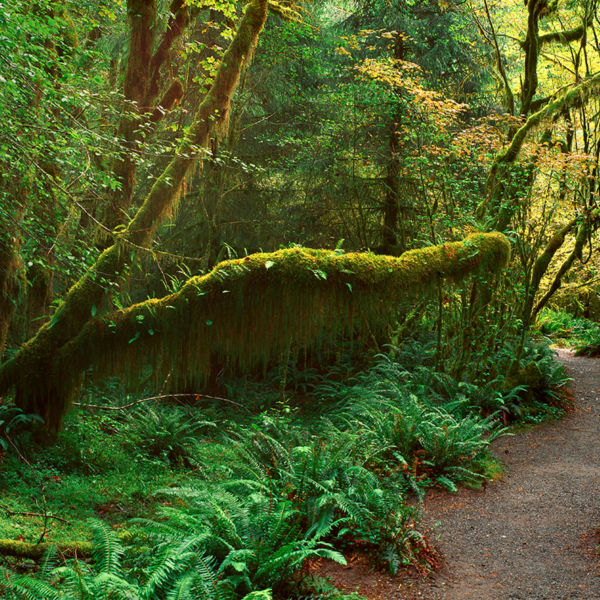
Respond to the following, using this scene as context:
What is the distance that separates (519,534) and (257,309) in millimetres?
3623

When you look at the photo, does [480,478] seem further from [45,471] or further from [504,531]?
[45,471]

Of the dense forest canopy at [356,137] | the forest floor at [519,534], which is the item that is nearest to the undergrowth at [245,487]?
the forest floor at [519,534]

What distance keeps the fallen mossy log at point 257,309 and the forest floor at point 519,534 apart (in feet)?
7.62

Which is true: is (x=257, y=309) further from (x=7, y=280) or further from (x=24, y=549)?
(x=7, y=280)

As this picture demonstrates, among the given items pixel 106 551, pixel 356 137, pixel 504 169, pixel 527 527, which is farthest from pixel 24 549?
pixel 356 137

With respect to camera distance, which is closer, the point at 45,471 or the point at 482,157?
the point at 45,471

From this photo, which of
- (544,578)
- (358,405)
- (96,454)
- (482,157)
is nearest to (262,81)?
(482,157)

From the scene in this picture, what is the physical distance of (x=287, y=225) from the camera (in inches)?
516

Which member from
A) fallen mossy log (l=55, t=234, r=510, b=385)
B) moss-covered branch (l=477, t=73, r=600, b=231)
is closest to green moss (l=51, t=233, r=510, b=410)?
fallen mossy log (l=55, t=234, r=510, b=385)

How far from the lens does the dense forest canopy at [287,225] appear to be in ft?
18.1

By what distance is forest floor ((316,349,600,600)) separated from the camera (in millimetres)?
4551

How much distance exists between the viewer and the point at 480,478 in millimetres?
7082

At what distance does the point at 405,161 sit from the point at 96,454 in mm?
8895

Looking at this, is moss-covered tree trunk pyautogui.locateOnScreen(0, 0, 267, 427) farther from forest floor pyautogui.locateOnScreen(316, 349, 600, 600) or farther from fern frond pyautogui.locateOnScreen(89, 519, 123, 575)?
forest floor pyautogui.locateOnScreen(316, 349, 600, 600)
